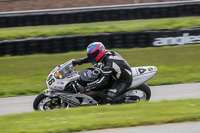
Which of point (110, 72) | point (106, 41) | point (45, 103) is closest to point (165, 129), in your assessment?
point (110, 72)

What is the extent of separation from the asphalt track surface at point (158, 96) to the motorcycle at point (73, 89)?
916 millimetres

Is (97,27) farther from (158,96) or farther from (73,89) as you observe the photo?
(73,89)

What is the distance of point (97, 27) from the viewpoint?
15.9m

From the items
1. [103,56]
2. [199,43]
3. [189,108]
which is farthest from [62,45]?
[189,108]

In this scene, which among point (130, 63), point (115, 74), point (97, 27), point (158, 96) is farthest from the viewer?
point (97, 27)

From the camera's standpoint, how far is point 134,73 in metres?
7.23

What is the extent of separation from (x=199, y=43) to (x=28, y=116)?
9.97 meters

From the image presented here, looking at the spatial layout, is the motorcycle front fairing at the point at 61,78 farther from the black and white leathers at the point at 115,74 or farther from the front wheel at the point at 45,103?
the black and white leathers at the point at 115,74

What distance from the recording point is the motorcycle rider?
21.9ft

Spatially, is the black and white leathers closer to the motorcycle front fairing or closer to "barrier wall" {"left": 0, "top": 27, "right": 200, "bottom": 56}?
the motorcycle front fairing

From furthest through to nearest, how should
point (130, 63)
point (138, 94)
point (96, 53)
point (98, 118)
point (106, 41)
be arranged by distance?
1. point (106, 41)
2. point (130, 63)
3. point (138, 94)
4. point (96, 53)
5. point (98, 118)

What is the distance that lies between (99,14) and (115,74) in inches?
434

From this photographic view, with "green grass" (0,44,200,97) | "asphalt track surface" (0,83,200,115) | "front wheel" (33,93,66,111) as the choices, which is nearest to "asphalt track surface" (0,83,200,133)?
"asphalt track surface" (0,83,200,115)

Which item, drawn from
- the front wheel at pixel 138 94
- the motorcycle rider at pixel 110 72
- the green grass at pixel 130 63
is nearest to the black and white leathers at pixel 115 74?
the motorcycle rider at pixel 110 72
